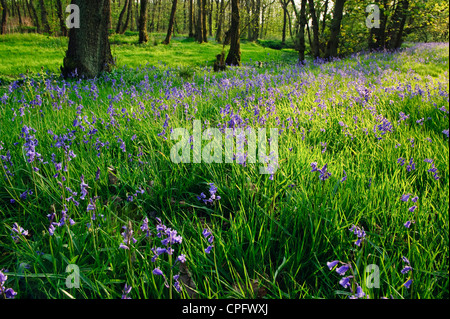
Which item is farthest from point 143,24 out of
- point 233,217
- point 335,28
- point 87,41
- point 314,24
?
point 233,217

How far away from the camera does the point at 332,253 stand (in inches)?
66.5

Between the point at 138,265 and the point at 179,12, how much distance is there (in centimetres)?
7694

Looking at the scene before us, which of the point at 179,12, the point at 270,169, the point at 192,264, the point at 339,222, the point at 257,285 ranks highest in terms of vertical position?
the point at 179,12

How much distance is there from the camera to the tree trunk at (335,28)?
13.5 meters

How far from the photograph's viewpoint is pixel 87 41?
7402mm

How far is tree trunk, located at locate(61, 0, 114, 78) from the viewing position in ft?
23.6

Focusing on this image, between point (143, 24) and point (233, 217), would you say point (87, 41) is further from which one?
Answer: point (143, 24)

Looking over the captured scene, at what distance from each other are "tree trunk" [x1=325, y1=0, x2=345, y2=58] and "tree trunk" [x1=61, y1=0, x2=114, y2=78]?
10810 millimetres

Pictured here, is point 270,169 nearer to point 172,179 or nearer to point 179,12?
point 172,179

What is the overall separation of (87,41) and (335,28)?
465 inches

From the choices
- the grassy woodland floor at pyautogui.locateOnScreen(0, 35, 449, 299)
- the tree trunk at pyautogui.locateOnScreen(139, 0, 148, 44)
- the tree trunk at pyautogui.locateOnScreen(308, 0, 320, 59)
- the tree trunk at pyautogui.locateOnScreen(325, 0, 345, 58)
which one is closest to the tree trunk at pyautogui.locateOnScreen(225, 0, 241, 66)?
the tree trunk at pyautogui.locateOnScreen(308, 0, 320, 59)

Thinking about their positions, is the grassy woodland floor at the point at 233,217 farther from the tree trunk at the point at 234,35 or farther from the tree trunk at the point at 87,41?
the tree trunk at the point at 234,35

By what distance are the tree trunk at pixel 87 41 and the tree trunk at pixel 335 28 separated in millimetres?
10810
